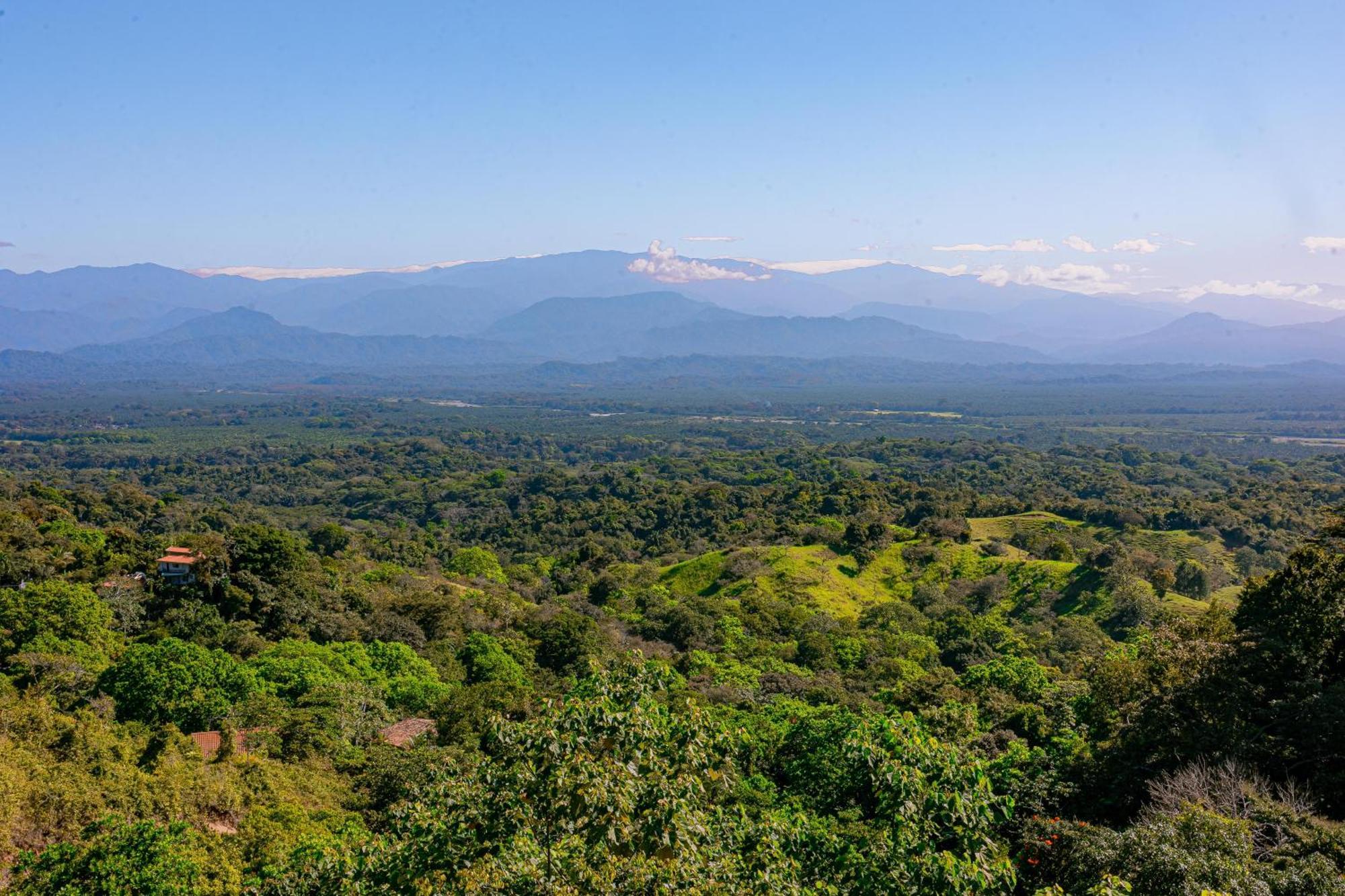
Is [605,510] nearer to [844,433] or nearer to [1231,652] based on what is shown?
[1231,652]

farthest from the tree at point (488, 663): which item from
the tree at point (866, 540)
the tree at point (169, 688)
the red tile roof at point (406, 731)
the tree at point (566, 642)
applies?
the tree at point (866, 540)

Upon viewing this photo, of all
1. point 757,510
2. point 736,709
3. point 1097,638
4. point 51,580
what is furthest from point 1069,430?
point 51,580

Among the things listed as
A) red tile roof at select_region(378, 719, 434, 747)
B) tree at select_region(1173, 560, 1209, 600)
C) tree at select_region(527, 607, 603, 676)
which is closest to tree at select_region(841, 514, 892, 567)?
tree at select_region(1173, 560, 1209, 600)

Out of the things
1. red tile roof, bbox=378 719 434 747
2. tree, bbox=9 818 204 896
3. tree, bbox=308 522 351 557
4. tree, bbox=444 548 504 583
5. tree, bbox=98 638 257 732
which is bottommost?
tree, bbox=444 548 504 583

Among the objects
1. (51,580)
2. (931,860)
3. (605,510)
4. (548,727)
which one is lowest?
(605,510)

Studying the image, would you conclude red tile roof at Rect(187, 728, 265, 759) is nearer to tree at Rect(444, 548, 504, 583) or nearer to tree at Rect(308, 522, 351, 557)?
tree at Rect(444, 548, 504, 583)

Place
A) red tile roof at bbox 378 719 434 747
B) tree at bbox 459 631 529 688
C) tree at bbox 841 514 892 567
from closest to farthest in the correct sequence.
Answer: red tile roof at bbox 378 719 434 747, tree at bbox 459 631 529 688, tree at bbox 841 514 892 567

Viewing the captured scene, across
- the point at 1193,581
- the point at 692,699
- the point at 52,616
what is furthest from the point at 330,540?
the point at 1193,581

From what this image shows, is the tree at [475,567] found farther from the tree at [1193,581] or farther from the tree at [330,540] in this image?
the tree at [1193,581]
